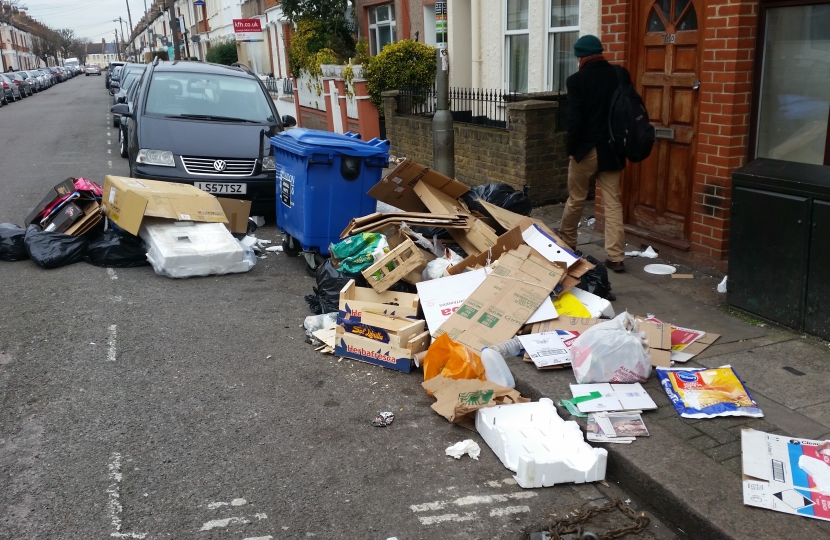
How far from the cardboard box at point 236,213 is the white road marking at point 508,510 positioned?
5.55 metres

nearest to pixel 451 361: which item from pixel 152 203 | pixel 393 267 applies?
pixel 393 267

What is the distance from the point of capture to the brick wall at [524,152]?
Result: 9.03 metres

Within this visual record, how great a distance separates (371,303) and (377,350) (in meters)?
0.44

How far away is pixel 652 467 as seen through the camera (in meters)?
3.47

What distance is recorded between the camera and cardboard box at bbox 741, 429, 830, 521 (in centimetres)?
309

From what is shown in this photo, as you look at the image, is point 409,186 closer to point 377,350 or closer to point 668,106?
point 377,350

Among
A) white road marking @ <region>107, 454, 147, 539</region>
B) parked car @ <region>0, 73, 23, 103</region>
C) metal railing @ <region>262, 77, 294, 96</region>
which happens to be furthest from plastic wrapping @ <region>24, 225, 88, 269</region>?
parked car @ <region>0, 73, 23, 103</region>

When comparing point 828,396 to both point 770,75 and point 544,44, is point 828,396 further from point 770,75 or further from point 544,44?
point 544,44

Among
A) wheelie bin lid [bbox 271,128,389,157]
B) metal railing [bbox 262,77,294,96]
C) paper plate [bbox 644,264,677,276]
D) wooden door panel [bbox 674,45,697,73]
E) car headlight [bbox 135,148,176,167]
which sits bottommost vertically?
paper plate [bbox 644,264,677,276]

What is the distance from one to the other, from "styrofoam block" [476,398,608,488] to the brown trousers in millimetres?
2687

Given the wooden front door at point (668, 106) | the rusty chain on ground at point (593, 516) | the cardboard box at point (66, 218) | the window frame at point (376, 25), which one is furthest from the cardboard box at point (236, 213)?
the window frame at point (376, 25)

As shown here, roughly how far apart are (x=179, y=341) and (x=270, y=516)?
252cm

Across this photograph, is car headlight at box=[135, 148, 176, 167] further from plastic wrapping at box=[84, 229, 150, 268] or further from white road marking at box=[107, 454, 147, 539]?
white road marking at box=[107, 454, 147, 539]

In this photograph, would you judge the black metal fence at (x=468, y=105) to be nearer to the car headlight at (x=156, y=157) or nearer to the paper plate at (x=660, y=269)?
the paper plate at (x=660, y=269)
